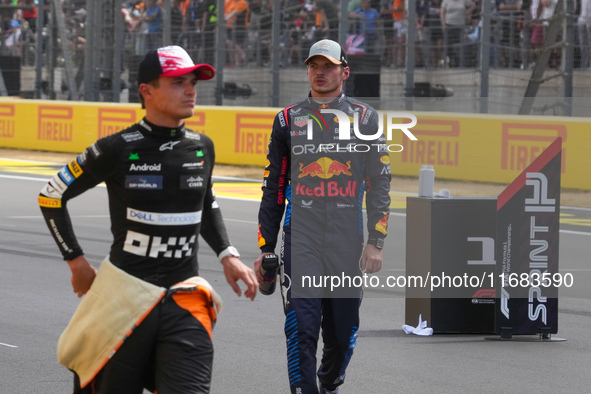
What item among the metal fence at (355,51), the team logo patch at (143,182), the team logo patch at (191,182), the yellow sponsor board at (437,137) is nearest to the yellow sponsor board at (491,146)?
the yellow sponsor board at (437,137)

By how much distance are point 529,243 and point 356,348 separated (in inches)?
56.0

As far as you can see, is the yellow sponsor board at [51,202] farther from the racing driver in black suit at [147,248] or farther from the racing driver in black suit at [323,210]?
the racing driver in black suit at [323,210]

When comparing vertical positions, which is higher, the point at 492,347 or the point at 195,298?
the point at 195,298

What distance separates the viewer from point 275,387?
6.38 meters

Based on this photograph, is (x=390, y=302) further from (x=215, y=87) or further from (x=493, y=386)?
(x=215, y=87)

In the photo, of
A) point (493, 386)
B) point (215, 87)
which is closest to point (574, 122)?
point (215, 87)

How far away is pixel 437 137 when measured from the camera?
19031 mm

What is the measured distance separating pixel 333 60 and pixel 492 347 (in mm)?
3014

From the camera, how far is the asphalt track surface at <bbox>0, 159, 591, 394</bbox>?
6.49m

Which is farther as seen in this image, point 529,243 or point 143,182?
point 529,243

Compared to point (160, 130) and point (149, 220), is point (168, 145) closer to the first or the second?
point (160, 130)

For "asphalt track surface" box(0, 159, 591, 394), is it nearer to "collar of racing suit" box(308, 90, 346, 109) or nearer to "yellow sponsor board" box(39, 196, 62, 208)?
"collar of racing suit" box(308, 90, 346, 109)

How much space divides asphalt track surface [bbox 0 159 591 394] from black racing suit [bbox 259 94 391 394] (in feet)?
3.38

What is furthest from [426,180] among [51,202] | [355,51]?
[355,51]
